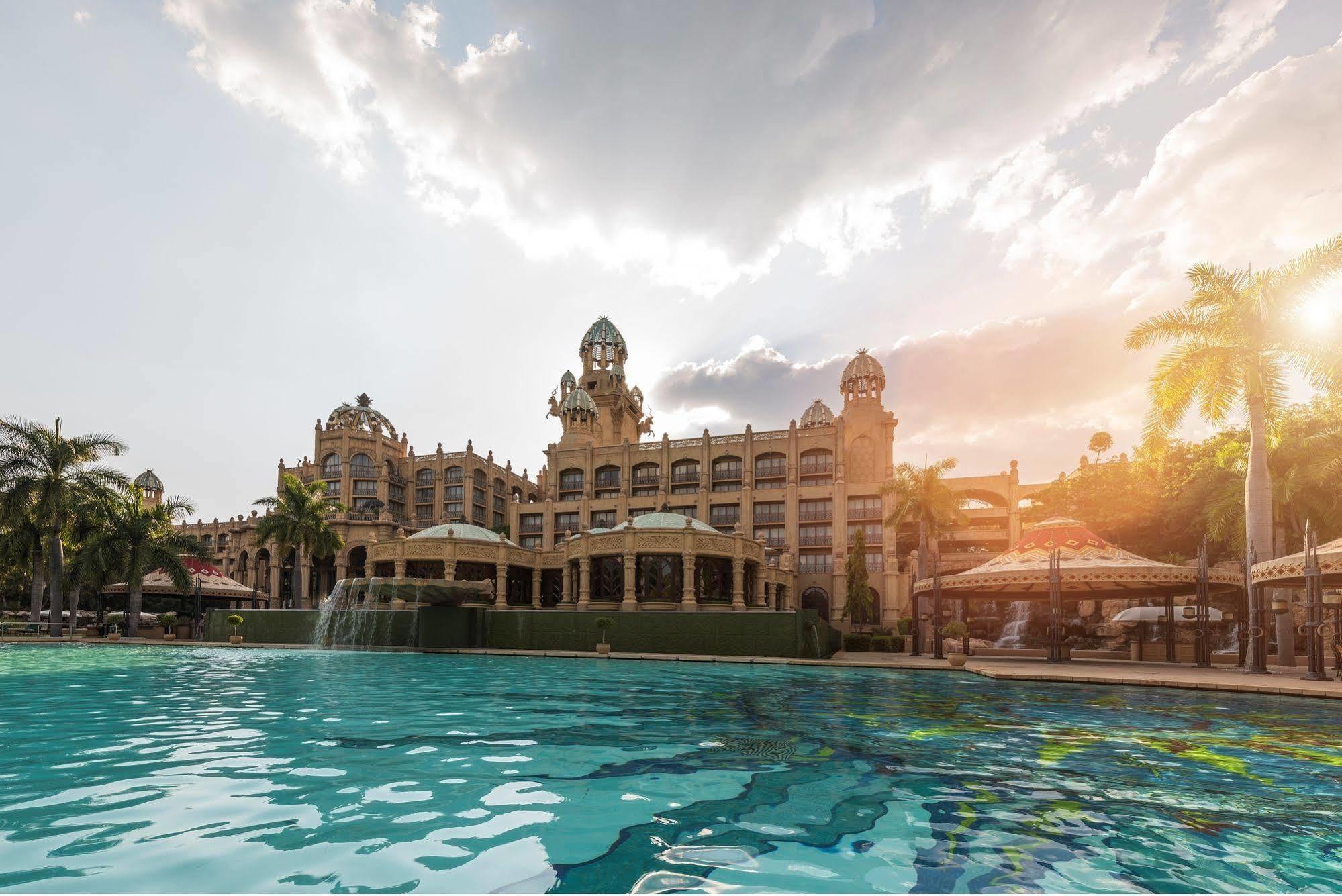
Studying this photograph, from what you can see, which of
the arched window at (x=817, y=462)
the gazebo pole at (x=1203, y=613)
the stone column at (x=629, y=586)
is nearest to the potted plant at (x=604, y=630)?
the stone column at (x=629, y=586)

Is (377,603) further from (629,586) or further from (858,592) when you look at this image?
(858,592)

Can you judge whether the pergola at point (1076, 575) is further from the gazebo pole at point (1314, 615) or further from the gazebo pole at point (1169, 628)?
the gazebo pole at point (1314, 615)

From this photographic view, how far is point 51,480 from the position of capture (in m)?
40.8

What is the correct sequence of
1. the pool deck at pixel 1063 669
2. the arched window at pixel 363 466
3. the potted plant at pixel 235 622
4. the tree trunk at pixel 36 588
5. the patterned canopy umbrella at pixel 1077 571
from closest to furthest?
the pool deck at pixel 1063 669
the patterned canopy umbrella at pixel 1077 571
the potted plant at pixel 235 622
the tree trunk at pixel 36 588
the arched window at pixel 363 466

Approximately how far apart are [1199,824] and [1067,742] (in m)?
4.55

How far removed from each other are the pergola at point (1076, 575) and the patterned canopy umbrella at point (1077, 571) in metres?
0.02

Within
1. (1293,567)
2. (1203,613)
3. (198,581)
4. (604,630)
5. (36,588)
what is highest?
(1293,567)

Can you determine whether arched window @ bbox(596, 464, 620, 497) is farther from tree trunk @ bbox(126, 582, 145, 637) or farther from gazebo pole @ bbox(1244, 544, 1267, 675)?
gazebo pole @ bbox(1244, 544, 1267, 675)

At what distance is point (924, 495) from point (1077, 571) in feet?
64.3

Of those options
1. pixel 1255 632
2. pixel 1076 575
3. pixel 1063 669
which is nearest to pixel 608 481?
pixel 1076 575

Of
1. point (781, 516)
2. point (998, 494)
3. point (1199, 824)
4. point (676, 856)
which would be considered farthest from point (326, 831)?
point (998, 494)

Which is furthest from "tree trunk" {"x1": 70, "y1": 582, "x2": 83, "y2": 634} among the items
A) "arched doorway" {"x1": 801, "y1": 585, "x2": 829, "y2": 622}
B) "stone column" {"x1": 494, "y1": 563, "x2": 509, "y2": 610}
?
"arched doorway" {"x1": 801, "y1": 585, "x2": 829, "y2": 622}

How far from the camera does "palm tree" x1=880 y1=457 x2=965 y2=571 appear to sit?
1788 inches

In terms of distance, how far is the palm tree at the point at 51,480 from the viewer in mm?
40188
